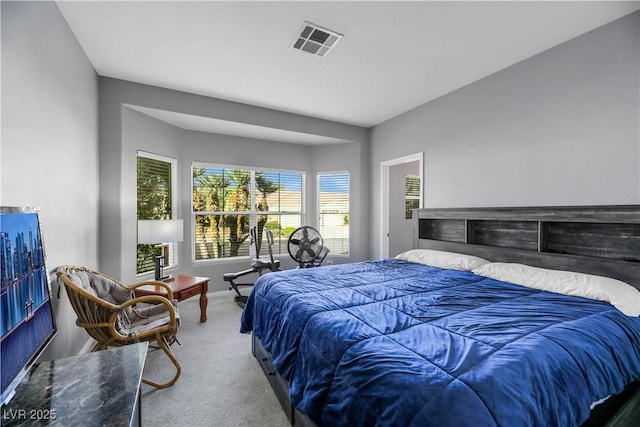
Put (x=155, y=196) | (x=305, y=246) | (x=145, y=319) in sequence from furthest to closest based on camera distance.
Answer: (x=155, y=196), (x=305, y=246), (x=145, y=319)

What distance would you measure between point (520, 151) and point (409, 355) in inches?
102

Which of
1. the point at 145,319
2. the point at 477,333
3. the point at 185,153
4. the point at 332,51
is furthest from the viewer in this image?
the point at 185,153

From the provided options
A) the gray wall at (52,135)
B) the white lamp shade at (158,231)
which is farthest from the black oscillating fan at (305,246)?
the gray wall at (52,135)

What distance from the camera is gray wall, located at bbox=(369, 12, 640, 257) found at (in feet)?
6.86

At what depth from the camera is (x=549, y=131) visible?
8.25 ft

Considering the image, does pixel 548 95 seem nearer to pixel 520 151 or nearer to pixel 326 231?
pixel 520 151

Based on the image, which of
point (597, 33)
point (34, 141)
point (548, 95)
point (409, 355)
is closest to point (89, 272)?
point (34, 141)

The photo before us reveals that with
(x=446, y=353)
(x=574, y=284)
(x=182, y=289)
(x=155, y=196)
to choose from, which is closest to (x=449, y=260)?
(x=574, y=284)

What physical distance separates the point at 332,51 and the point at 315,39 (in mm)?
248

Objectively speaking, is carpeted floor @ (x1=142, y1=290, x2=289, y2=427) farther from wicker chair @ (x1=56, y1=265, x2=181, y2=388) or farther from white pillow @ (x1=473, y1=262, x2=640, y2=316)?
white pillow @ (x1=473, y1=262, x2=640, y2=316)

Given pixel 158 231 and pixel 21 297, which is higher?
pixel 158 231

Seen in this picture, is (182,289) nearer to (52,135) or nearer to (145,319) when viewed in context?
(145,319)

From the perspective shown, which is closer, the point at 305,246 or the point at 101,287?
the point at 101,287

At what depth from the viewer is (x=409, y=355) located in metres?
1.11
